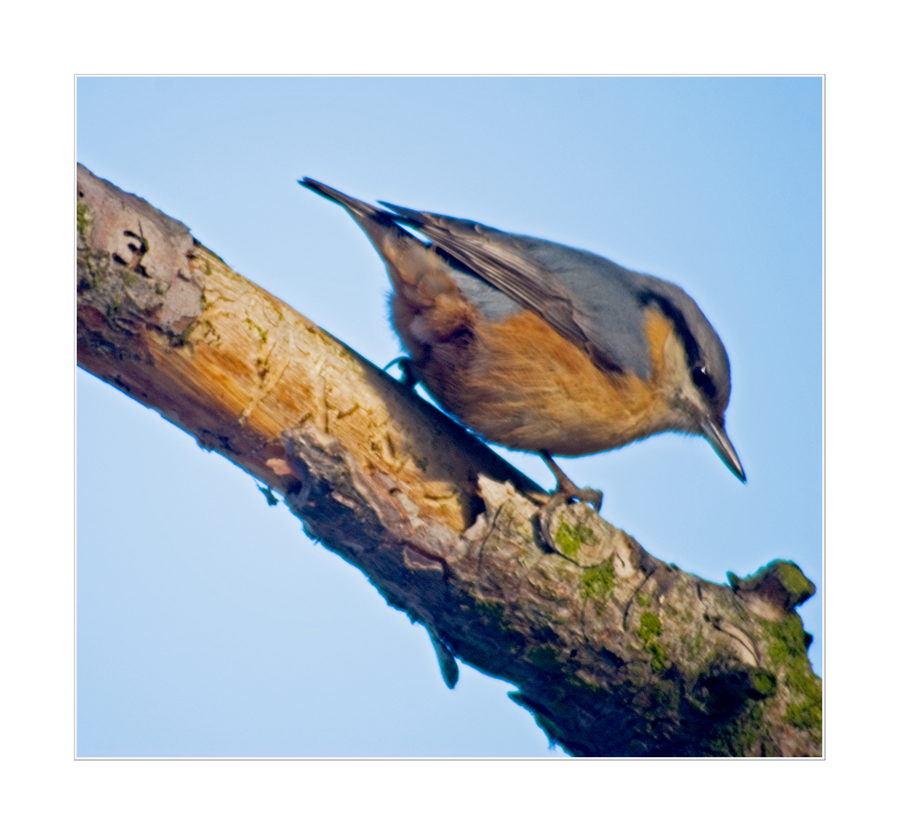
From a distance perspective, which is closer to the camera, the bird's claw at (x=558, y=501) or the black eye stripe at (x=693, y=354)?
the bird's claw at (x=558, y=501)

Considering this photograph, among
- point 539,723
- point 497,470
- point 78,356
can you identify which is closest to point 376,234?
point 497,470

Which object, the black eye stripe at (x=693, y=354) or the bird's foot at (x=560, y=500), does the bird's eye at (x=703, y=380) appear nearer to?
the black eye stripe at (x=693, y=354)

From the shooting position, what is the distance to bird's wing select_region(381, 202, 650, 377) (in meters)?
2.65

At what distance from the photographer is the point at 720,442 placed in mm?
2977

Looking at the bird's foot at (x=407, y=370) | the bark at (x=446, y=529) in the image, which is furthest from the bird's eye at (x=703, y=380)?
the bird's foot at (x=407, y=370)

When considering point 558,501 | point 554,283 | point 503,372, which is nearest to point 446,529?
point 558,501

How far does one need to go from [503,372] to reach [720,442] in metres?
0.99

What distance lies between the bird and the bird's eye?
0.06ft

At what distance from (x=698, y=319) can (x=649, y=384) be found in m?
0.37

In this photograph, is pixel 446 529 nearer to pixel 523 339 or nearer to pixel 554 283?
pixel 523 339

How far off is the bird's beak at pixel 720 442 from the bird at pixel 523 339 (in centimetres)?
5

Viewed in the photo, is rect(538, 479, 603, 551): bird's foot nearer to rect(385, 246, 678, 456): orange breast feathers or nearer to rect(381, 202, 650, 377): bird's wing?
rect(385, 246, 678, 456): orange breast feathers

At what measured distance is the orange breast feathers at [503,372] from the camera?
2.58m
